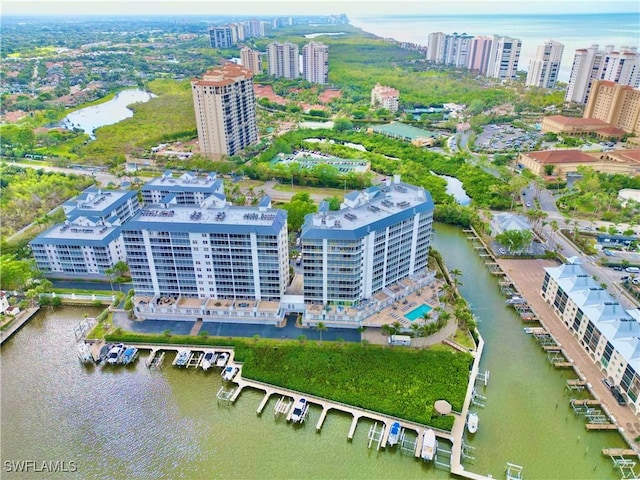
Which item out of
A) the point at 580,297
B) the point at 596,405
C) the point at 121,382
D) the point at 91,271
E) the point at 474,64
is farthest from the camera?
the point at 474,64

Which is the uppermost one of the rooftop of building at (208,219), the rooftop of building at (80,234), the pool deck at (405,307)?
the rooftop of building at (208,219)

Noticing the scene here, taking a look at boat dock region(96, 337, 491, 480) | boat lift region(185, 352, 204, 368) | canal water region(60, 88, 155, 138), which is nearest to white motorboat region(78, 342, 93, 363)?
boat dock region(96, 337, 491, 480)

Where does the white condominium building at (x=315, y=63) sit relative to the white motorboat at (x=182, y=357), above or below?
above

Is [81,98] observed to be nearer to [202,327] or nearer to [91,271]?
[91,271]

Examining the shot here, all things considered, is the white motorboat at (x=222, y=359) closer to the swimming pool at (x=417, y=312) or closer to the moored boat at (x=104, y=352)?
the moored boat at (x=104, y=352)

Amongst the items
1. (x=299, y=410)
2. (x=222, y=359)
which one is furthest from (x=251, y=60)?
(x=299, y=410)

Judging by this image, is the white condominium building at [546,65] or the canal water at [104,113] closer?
the canal water at [104,113]

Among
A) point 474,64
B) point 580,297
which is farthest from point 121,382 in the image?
point 474,64

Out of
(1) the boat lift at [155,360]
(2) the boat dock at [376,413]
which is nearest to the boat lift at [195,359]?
(2) the boat dock at [376,413]
